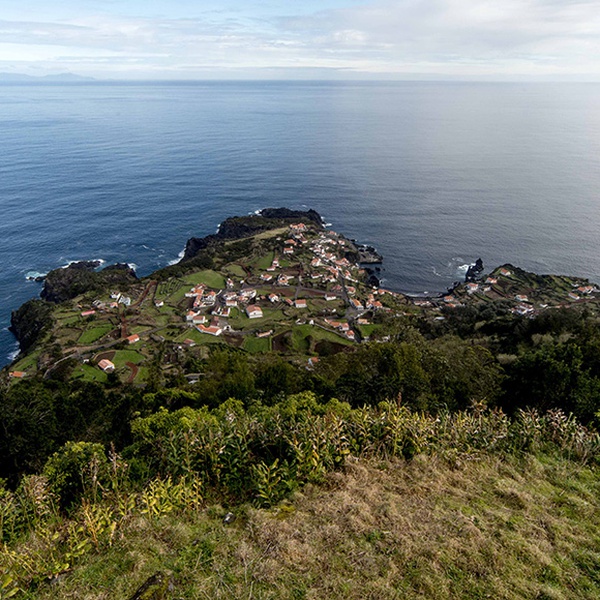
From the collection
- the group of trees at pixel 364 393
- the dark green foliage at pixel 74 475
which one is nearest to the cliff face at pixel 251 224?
the group of trees at pixel 364 393

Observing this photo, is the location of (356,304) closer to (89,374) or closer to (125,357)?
(125,357)

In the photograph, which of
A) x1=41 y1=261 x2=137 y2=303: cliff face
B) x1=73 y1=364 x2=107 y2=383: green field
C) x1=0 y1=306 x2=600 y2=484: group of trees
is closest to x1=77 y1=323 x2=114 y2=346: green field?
x1=73 y1=364 x2=107 y2=383: green field

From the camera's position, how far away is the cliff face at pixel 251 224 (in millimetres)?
86812

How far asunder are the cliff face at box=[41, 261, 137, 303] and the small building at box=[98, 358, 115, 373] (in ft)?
75.3

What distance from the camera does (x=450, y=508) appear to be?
1038 cm

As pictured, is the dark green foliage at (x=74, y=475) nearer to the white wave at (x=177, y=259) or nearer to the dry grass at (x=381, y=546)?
the dry grass at (x=381, y=546)

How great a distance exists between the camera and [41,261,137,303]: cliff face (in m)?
68.4

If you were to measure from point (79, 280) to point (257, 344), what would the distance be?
123 feet

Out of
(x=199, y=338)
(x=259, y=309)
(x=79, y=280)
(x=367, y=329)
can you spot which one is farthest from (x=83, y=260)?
(x=367, y=329)

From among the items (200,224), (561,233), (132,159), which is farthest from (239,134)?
(561,233)

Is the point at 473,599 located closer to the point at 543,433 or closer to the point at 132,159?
the point at 543,433

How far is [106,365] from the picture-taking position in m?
49.5

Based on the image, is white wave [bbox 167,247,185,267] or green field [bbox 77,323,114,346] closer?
green field [bbox 77,323,114,346]

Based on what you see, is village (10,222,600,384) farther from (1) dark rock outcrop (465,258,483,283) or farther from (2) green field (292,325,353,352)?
(1) dark rock outcrop (465,258,483,283)
